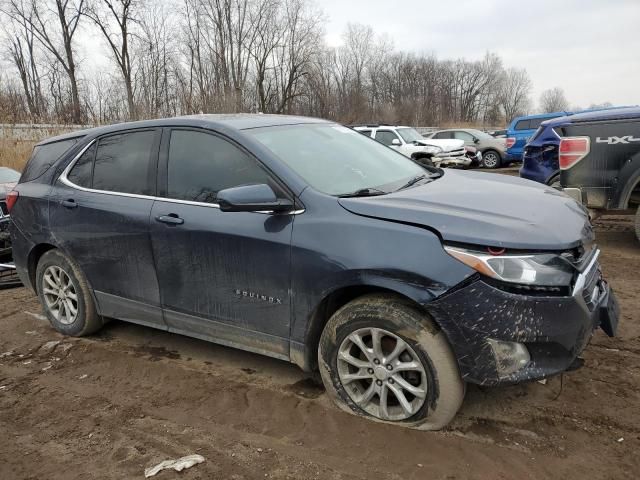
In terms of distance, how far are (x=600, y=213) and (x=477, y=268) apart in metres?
4.75

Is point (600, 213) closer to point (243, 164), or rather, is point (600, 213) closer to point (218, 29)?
point (243, 164)

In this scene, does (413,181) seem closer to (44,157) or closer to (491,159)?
(44,157)

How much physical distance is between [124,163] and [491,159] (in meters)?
17.6

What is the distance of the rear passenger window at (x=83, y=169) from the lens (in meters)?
4.06

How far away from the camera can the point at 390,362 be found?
2742 millimetres

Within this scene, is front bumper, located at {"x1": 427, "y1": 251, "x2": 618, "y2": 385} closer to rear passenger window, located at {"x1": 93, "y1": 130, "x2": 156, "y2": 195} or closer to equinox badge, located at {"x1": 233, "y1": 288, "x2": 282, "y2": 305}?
equinox badge, located at {"x1": 233, "y1": 288, "x2": 282, "y2": 305}

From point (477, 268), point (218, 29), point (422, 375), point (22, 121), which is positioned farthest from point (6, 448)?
point (218, 29)

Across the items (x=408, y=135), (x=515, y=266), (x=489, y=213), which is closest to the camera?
(x=515, y=266)

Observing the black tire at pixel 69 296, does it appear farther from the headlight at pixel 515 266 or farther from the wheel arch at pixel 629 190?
the wheel arch at pixel 629 190

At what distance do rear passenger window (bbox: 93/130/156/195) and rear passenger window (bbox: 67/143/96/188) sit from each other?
0.07m

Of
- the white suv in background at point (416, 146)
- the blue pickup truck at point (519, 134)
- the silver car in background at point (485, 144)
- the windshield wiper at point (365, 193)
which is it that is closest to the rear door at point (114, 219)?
the windshield wiper at point (365, 193)

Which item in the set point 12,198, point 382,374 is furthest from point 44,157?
point 382,374

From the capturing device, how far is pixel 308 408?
309 centimetres

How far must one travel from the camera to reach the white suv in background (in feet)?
52.5
